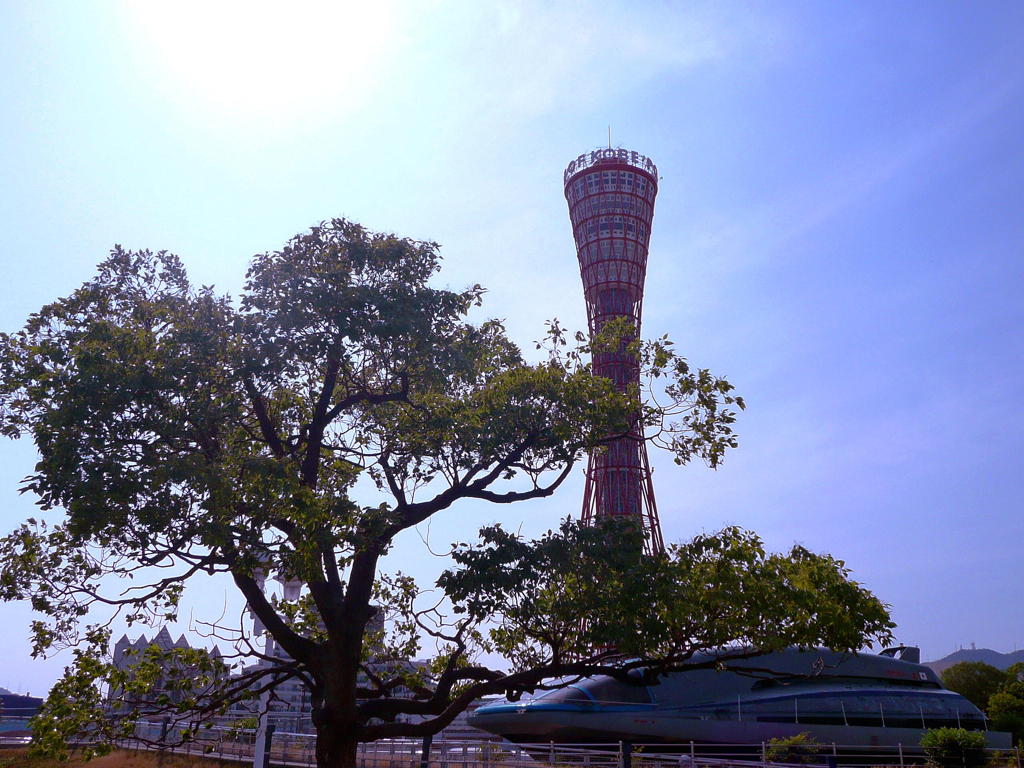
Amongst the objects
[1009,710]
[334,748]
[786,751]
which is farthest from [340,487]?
[1009,710]

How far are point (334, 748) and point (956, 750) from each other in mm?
25889

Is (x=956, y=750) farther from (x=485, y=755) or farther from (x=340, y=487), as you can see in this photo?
(x=340, y=487)

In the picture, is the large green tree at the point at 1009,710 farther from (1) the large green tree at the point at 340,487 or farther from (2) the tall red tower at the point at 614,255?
(1) the large green tree at the point at 340,487

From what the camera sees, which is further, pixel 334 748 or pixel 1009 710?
pixel 1009 710

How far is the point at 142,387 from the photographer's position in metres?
11.8

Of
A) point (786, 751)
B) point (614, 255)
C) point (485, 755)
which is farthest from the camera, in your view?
point (614, 255)

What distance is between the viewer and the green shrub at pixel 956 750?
2914 centimetres

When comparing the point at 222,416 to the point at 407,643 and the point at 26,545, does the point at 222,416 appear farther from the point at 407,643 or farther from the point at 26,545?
the point at 407,643

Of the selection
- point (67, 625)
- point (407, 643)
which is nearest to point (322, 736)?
point (407, 643)

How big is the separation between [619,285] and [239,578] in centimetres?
4143

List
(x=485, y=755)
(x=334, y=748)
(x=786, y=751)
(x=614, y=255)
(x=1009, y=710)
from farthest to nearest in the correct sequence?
(x=1009, y=710) → (x=614, y=255) → (x=786, y=751) → (x=485, y=755) → (x=334, y=748)

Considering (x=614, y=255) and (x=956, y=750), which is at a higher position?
(x=614, y=255)

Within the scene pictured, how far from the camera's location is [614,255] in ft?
173

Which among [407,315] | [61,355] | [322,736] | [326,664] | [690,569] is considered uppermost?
[407,315]
